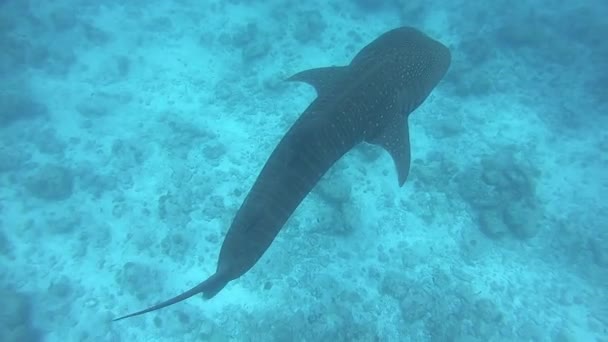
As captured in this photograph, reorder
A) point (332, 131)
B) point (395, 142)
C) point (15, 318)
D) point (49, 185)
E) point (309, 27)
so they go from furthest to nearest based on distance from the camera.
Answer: point (309, 27) < point (49, 185) < point (15, 318) < point (395, 142) < point (332, 131)

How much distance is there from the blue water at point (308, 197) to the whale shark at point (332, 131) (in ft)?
19.3

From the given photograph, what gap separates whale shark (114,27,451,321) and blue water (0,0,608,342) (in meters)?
5.87

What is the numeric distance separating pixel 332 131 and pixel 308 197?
713 cm

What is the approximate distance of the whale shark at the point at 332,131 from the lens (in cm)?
342

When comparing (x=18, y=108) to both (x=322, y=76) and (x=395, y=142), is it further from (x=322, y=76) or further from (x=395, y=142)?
(x=395, y=142)

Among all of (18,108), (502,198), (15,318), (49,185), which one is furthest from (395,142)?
(18,108)

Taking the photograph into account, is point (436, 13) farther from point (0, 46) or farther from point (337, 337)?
point (0, 46)

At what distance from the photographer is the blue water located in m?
9.98

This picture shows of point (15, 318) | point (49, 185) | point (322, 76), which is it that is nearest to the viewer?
point (322, 76)

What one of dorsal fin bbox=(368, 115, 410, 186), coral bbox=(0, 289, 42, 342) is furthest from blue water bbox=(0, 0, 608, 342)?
dorsal fin bbox=(368, 115, 410, 186)

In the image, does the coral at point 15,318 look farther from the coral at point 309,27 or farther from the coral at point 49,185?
the coral at point 309,27

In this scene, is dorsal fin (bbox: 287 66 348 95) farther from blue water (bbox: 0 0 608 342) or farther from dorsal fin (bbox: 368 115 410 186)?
blue water (bbox: 0 0 608 342)

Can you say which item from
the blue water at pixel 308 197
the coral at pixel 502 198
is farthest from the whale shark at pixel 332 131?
the coral at pixel 502 198

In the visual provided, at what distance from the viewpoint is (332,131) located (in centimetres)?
425
